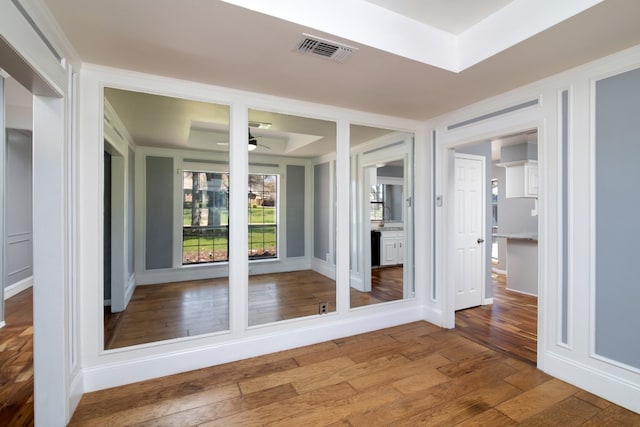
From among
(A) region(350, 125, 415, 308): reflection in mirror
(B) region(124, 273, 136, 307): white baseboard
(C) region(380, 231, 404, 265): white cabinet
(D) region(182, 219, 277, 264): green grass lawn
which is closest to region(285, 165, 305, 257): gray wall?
(D) region(182, 219, 277, 264): green grass lawn

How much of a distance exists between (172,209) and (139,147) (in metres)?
0.83

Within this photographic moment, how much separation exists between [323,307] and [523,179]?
14.0 ft

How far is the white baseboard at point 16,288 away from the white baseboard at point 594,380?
23.1ft

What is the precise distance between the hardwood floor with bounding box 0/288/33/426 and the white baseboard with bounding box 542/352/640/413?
152 inches

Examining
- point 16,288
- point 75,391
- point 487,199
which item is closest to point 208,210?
point 75,391

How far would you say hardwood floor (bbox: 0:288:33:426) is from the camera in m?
2.00

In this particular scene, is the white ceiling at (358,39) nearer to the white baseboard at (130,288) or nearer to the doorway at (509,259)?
the doorway at (509,259)

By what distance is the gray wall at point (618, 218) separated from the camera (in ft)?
6.78

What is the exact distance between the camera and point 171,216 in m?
2.88

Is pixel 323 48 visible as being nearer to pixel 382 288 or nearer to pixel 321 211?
pixel 321 211

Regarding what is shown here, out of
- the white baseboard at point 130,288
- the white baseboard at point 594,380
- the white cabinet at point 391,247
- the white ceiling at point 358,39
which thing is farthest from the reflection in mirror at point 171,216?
the white baseboard at point 594,380

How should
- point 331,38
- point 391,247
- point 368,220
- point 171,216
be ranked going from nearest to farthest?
1. point 331,38
2. point 171,216
3. point 368,220
4. point 391,247

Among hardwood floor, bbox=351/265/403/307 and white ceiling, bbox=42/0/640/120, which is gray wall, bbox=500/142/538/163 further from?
hardwood floor, bbox=351/265/403/307

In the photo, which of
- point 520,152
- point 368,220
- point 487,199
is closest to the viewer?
point 368,220
